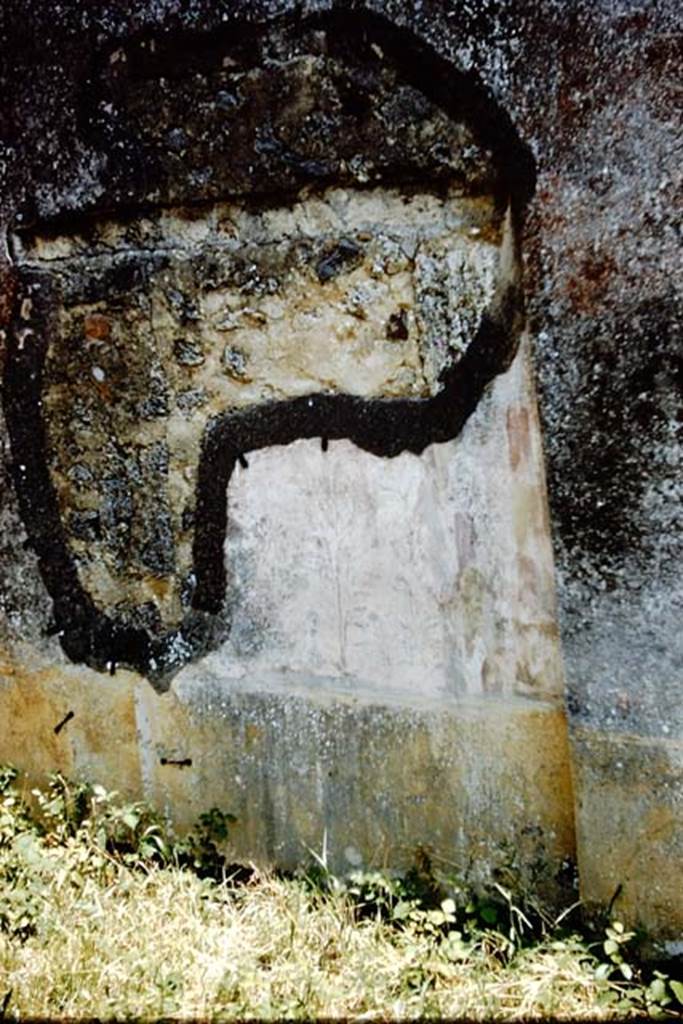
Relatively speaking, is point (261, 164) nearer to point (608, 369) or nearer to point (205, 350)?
point (205, 350)

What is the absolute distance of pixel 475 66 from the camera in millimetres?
2062

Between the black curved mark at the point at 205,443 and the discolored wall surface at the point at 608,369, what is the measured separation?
192 millimetres

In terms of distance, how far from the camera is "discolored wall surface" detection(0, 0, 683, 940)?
1.90m

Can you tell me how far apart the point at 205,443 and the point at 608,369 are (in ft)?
3.53

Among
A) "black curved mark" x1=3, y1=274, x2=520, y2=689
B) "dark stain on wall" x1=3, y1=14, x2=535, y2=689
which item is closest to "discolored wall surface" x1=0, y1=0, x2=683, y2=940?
"dark stain on wall" x1=3, y1=14, x2=535, y2=689

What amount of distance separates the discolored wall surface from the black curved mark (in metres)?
0.19

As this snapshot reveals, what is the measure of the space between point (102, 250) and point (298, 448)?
781 mm

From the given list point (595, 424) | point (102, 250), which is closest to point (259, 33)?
point (102, 250)

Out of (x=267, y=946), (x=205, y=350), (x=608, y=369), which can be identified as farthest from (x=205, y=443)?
(x=267, y=946)

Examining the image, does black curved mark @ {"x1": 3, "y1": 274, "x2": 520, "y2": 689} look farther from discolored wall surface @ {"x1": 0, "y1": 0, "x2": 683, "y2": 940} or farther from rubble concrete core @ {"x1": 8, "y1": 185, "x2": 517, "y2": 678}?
discolored wall surface @ {"x1": 0, "y1": 0, "x2": 683, "y2": 940}

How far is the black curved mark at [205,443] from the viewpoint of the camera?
7.35ft

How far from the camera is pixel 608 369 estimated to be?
197 cm

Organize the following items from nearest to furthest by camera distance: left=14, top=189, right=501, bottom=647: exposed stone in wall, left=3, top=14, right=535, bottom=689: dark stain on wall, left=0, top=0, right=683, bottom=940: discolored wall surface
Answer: left=0, top=0, right=683, bottom=940: discolored wall surface < left=3, top=14, right=535, bottom=689: dark stain on wall < left=14, top=189, right=501, bottom=647: exposed stone in wall

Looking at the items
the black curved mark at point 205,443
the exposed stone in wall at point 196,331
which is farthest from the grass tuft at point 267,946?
the exposed stone in wall at point 196,331
